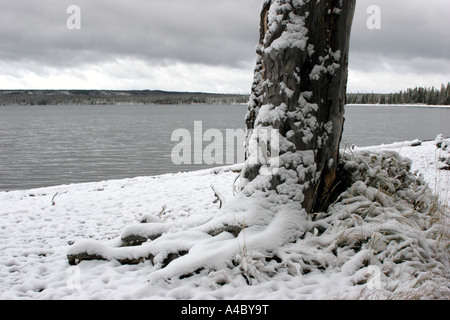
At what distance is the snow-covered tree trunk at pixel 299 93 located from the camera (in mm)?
4289

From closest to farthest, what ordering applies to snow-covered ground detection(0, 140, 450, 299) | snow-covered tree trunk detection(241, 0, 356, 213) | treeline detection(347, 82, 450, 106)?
snow-covered ground detection(0, 140, 450, 299) → snow-covered tree trunk detection(241, 0, 356, 213) → treeline detection(347, 82, 450, 106)

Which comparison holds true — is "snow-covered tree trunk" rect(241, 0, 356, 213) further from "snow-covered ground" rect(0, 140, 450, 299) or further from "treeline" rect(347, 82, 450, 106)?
"treeline" rect(347, 82, 450, 106)

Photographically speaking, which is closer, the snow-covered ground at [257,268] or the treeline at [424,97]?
the snow-covered ground at [257,268]

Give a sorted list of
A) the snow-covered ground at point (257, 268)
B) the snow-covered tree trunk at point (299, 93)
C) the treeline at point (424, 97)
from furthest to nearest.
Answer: the treeline at point (424, 97) → the snow-covered tree trunk at point (299, 93) → the snow-covered ground at point (257, 268)

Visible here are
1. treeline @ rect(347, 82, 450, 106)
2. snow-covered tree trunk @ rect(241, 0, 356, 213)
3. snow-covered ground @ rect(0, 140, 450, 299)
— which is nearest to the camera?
snow-covered ground @ rect(0, 140, 450, 299)

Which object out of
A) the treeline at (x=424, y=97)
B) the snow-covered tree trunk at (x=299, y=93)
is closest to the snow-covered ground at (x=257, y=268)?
the snow-covered tree trunk at (x=299, y=93)

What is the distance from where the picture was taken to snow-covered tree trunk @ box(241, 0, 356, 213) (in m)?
4.29

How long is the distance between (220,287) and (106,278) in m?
1.34

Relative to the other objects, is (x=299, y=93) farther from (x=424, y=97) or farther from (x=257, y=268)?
(x=424, y=97)

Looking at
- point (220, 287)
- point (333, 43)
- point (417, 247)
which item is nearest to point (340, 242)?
point (417, 247)

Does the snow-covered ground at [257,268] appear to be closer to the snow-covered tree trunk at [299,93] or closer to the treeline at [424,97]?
the snow-covered tree trunk at [299,93]

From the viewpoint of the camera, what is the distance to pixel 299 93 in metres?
4.38

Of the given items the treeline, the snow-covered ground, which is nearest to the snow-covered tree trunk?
the snow-covered ground

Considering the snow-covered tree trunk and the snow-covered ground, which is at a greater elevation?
the snow-covered tree trunk
